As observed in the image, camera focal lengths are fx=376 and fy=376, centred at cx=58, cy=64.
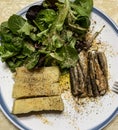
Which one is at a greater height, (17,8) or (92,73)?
(17,8)

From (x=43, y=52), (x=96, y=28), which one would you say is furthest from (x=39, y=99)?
(x=96, y=28)

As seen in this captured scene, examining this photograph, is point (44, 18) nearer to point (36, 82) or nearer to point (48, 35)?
point (48, 35)

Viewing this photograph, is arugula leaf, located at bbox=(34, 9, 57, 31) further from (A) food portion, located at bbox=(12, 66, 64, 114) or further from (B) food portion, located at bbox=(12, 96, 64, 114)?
(B) food portion, located at bbox=(12, 96, 64, 114)

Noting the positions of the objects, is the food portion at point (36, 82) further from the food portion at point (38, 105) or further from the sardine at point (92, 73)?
the sardine at point (92, 73)

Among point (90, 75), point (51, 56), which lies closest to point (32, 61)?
point (51, 56)

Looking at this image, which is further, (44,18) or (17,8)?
(17,8)

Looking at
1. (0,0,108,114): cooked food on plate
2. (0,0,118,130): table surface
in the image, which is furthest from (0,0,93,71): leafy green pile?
(0,0,118,130): table surface

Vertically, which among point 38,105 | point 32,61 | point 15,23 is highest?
point 15,23
